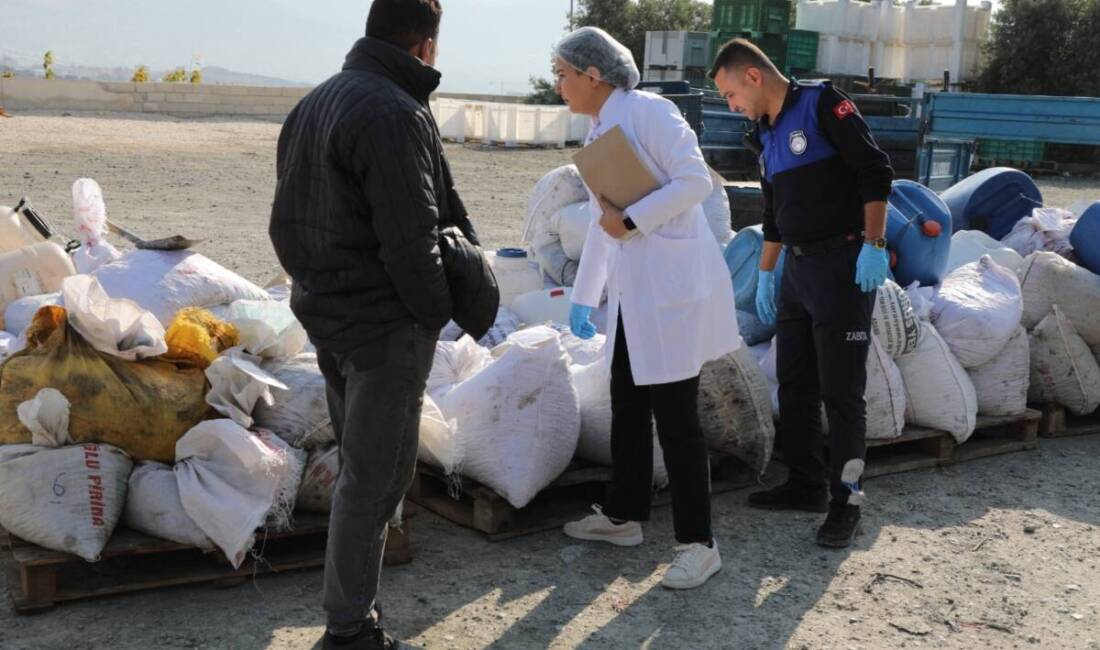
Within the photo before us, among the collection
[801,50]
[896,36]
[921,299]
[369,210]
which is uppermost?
[896,36]

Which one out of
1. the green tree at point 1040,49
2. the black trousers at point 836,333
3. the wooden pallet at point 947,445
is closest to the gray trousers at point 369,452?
the black trousers at point 836,333

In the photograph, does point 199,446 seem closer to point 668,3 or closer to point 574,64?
point 574,64

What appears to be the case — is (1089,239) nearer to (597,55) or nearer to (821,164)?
(821,164)

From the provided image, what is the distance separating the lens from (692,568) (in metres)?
3.47

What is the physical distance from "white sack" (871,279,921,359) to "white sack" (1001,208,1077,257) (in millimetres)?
1596

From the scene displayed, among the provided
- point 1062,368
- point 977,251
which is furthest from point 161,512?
point 977,251

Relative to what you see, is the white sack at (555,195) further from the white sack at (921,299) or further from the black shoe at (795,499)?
the black shoe at (795,499)

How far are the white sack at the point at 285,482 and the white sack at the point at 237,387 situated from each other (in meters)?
A: 0.08

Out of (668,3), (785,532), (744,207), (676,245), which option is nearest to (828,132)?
(676,245)

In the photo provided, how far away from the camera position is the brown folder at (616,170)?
3295 mm

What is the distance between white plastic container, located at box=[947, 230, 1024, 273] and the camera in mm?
5496

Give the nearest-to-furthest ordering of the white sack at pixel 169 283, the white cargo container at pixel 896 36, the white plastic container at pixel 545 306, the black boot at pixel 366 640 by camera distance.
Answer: the black boot at pixel 366 640 < the white sack at pixel 169 283 < the white plastic container at pixel 545 306 < the white cargo container at pixel 896 36

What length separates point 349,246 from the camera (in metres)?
2.60

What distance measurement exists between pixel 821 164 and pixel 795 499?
1.19m
